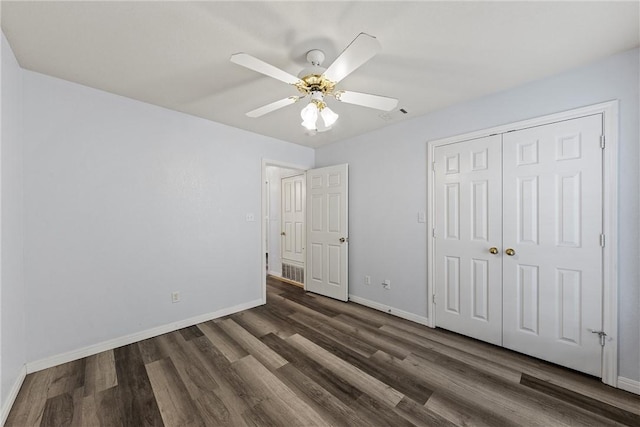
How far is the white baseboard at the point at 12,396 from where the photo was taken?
155 cm

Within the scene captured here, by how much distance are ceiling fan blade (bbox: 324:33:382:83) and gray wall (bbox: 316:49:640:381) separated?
5.94 ft

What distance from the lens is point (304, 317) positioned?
313 centimetres

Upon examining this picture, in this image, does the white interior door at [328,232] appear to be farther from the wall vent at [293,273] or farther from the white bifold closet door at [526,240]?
the white bifold closet door at [526,240]

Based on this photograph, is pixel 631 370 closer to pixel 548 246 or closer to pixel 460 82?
pixel 548 246

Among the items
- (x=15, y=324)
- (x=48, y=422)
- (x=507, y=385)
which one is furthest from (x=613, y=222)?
(x=15, y=324)

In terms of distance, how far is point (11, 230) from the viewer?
1.77 m

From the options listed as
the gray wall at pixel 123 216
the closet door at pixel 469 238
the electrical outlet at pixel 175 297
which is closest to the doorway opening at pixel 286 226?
the gray wall at pixel 123 216

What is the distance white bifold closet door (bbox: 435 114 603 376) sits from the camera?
1.99 meters

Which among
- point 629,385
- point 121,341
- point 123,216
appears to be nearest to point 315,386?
point 121,341

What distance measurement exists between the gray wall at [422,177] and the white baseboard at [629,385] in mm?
31

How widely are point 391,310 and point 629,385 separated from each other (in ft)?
6.39

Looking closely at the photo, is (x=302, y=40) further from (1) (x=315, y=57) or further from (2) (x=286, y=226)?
(2) (x=286, y=226)

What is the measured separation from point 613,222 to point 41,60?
4.49 metres

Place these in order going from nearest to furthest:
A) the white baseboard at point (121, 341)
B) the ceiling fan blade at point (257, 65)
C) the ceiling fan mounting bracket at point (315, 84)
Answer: the ceiling fan blade at point (257, 65) → the ceiling fan mounting bracket at point (315, 84) → the white baseboard at point (121, 341)
